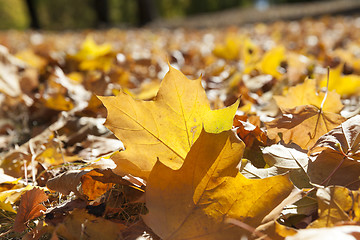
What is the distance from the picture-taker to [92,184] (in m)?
0.76

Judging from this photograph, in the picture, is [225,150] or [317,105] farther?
[317,105]

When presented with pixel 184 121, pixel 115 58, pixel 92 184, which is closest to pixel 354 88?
pixel 184 121

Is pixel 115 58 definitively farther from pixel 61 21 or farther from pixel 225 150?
pixel 61 21

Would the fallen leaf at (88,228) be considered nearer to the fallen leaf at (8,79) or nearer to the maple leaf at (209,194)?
the maple leaf at (209,194)

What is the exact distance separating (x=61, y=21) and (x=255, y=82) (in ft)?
99.1

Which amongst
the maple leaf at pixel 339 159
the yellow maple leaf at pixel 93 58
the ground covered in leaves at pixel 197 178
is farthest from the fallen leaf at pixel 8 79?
the maple leaf at pixel 339 159

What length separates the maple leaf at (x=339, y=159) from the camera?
69 cm

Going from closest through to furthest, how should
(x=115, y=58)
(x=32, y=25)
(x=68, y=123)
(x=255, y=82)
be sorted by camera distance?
(x=68, y=123) < (x=255, y=82) < (x=115, y=58) < (x=32, y=25)

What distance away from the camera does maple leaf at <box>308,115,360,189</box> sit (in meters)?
0.69

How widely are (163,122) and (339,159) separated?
332 millimetres

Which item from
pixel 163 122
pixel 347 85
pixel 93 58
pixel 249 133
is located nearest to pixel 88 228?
pixel 163 122

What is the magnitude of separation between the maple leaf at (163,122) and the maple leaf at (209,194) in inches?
3.4

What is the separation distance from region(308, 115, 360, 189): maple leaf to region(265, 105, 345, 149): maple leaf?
67mm

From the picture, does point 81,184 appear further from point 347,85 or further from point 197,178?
point 347,85
